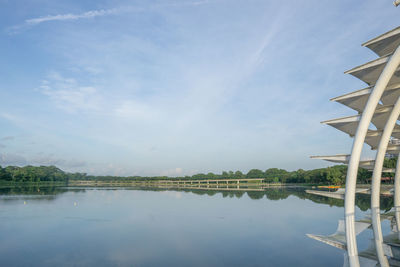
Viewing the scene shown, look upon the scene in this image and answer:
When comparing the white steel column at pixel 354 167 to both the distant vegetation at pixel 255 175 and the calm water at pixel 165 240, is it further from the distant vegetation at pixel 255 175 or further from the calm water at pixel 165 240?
the distant vegetation at pixel 255 175

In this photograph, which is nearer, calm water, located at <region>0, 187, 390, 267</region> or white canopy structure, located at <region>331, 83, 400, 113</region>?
white canopy structure, located at <region>331, 83, 400, 113</region>

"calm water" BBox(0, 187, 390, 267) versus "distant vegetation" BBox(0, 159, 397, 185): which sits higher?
"distant vegetation" BBox(0, 159, 397, 185)

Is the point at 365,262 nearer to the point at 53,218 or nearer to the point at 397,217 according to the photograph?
the point at 397,217

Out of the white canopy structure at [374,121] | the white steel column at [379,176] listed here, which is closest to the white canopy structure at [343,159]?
the white canopy structure at [374,121]

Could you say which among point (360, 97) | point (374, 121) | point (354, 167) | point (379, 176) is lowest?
point (379, 176)

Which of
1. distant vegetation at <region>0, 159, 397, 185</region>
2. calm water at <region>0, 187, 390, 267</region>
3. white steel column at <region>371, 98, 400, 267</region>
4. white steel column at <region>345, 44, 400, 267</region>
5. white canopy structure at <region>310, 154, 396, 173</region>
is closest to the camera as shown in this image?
white steel column at <region>345, 44, 400, 267</region>

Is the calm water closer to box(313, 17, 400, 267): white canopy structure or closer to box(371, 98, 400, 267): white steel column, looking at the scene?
box(371, 98, 400, 267): white steel column

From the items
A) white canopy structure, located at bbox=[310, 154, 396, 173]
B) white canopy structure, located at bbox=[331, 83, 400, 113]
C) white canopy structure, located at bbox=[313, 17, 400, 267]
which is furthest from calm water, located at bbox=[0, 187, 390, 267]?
white canopy structure, located at bbox=[331, 83, 400, 113]

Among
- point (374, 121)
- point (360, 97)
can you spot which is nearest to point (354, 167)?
point (360, 97)

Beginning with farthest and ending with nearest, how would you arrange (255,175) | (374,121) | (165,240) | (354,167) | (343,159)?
(255,175) < (165,240) < (374,121) < (343,159) < (354,167)

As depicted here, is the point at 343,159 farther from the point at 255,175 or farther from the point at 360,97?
the point at 255,175

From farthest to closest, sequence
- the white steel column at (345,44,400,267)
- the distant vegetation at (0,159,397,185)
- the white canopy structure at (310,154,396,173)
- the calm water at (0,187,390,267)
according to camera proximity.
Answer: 1. the distant vegetation at (0,159,397,185)
2. the calm water at (0,187,390,267)
3. the white canopy structure at (310,154,396,173)
4. the white steel column at (345,44,400,267)

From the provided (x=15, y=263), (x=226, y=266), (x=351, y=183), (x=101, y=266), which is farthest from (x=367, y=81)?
(x=15, y=263)

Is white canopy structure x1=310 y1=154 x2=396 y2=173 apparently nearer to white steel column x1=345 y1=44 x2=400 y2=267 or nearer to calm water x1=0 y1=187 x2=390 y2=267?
white steel column x1=345 y1=44 x2=400 y2=267
